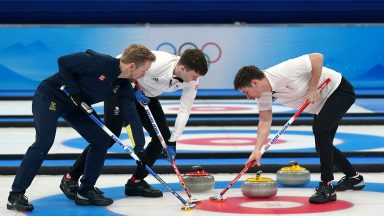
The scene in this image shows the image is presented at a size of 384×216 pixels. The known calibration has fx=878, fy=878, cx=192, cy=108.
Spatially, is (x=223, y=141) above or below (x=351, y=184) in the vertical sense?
above

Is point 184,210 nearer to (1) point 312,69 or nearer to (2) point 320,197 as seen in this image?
(2) point 320,197

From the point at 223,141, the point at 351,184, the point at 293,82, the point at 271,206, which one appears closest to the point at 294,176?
the point at 351,184

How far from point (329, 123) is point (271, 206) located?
→ 0.74m

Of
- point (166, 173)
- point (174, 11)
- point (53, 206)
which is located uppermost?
point (174, 11)

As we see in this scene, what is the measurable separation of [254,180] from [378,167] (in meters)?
1.75

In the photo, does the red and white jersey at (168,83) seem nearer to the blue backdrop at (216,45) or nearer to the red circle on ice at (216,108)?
the red circle on ice at (216,108)

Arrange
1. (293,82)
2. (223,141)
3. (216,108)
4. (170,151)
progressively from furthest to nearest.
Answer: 1. (216,108)
2. (223,141)
3. (170,151)
4. (293,82)

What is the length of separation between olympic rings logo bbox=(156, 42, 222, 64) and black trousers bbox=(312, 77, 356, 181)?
8.07 metres

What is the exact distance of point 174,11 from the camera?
1645 cm

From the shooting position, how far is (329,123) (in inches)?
247

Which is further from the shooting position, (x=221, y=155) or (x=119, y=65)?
(x=221, y=155)

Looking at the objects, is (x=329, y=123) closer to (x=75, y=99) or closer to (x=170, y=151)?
(x=170, y=151)

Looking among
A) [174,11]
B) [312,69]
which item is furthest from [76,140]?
[174,11]

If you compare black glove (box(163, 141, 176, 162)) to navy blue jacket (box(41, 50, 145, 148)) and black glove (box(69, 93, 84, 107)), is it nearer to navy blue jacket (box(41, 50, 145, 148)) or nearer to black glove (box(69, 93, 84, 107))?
navy blue jacket (box(41, 50, 145, 148))
